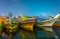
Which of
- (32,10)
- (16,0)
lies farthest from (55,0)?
(16,0)

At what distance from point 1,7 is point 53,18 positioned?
4.07ft

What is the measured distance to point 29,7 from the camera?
484 centimetres

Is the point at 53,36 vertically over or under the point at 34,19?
under

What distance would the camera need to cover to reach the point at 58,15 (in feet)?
15.7

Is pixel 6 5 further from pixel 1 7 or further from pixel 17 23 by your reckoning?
pixel 17 23

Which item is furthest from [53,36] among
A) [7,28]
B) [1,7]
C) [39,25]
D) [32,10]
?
[1,7]

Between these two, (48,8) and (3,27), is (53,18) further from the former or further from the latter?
(3,27)

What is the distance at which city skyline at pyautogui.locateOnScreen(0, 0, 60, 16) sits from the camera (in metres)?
4.82

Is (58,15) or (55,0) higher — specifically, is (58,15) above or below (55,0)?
below

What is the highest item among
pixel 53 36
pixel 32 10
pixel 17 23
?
pixel 32 10

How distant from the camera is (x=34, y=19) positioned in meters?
4.82

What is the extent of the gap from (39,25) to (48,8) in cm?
45

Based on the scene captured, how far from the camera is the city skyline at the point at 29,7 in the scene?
4.82m

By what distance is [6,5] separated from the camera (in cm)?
486
